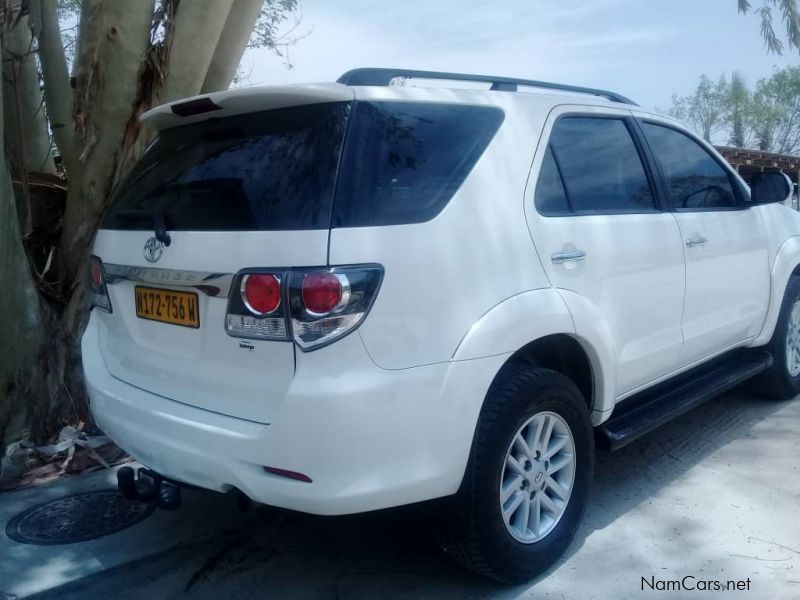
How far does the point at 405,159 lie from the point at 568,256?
2.81 feet

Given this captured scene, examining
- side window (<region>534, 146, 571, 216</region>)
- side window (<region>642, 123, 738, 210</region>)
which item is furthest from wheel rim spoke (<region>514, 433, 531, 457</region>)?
side window (<region>642, 123, 738, 210</region>)

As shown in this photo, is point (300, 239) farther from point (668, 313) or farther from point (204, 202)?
point (668, 313)

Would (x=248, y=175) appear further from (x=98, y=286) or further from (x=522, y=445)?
(x=522, y=445)

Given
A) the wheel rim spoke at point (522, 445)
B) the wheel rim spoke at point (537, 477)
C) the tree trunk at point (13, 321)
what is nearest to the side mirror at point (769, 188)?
the wheel rim spoke at point (537, 477)

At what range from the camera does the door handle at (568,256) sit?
3.00 metres

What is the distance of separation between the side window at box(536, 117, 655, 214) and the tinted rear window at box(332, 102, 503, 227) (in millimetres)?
443

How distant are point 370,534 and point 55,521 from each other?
152 centimetres

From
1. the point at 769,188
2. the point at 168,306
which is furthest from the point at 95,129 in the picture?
the point at 769,188

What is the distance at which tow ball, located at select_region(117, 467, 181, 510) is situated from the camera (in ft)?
9.53

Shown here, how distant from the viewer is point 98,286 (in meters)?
3.22

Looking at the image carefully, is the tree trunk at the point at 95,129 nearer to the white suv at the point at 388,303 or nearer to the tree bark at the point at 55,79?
the tree bark at the point at 55,79

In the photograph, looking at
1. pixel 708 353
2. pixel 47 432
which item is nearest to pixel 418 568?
pixel 708 353

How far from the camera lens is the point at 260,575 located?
317cm

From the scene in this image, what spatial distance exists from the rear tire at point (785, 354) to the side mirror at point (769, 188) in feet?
2.55
